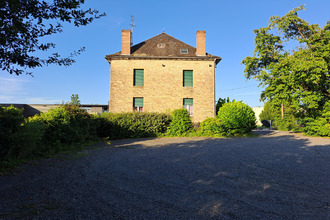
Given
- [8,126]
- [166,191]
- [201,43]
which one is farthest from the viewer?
[201,43]

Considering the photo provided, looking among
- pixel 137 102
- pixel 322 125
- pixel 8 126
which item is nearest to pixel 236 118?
pixel 322 125

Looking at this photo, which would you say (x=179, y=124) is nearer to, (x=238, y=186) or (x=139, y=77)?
(x=139, y=77)

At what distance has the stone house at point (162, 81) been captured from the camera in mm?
19078

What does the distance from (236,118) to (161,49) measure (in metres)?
10.3

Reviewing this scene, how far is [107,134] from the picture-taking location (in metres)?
13.6

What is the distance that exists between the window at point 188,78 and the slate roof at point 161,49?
1410 millimetres

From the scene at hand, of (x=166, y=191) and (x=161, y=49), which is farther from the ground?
(x=161, y=49)

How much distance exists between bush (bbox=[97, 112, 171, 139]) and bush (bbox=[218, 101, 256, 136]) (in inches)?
175

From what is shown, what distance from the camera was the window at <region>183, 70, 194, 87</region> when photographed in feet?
64.5

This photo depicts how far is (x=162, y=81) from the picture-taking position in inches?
762

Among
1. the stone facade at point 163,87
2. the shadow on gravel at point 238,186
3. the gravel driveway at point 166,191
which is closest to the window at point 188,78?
the stone facade at point 163,87

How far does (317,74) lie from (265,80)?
157 inches

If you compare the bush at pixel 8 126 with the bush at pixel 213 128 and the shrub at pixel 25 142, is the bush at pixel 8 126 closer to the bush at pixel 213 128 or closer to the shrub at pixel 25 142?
the shrub at pixel 25 142

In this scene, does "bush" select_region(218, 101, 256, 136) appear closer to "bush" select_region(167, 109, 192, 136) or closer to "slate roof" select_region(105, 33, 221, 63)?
"bush" select_region(167, 109, 192, 136)
